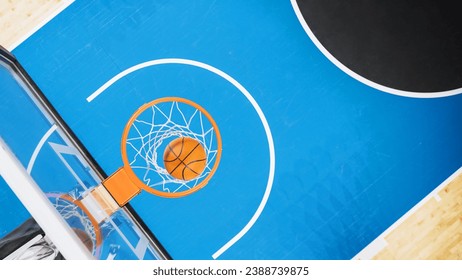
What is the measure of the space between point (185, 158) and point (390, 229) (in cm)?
229

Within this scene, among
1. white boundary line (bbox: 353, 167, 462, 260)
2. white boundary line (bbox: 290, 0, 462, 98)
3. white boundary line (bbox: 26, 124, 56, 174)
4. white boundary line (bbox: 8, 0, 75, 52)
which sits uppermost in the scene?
white boundary line (bbox: 8, 0, 75, 52)

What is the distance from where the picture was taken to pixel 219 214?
14.3ft

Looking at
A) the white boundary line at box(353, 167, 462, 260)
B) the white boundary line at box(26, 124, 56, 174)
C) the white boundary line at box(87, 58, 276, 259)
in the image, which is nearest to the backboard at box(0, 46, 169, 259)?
the white boundary line at box(26, 124, 56, 174)

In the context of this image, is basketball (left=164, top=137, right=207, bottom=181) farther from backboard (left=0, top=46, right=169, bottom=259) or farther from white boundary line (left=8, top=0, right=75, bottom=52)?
white boundary line (left=8, top=0, right=75, bottom=52)

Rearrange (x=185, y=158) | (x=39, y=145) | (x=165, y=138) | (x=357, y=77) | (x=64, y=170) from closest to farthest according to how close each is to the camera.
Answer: (x=64, y=170), (x=185, y=158), (x=39, y=145), (x=165, y=138), (x=357, y=77)

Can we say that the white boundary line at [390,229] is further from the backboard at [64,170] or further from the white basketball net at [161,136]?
the backboard at [64,170]

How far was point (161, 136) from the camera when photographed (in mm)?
4352

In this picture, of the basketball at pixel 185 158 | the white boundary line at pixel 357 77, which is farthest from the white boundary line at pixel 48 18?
the white boundary line at pixel 357 77

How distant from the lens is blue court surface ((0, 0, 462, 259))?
435 centimetres

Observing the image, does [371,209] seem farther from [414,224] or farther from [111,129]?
[111,129]

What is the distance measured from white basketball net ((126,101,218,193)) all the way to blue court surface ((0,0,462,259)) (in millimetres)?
139

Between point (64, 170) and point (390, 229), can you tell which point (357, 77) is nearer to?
point (390, 229)

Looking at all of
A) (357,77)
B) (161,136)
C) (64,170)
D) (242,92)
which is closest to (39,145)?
(64,170)

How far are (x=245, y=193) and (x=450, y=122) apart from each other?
2.33 metres
